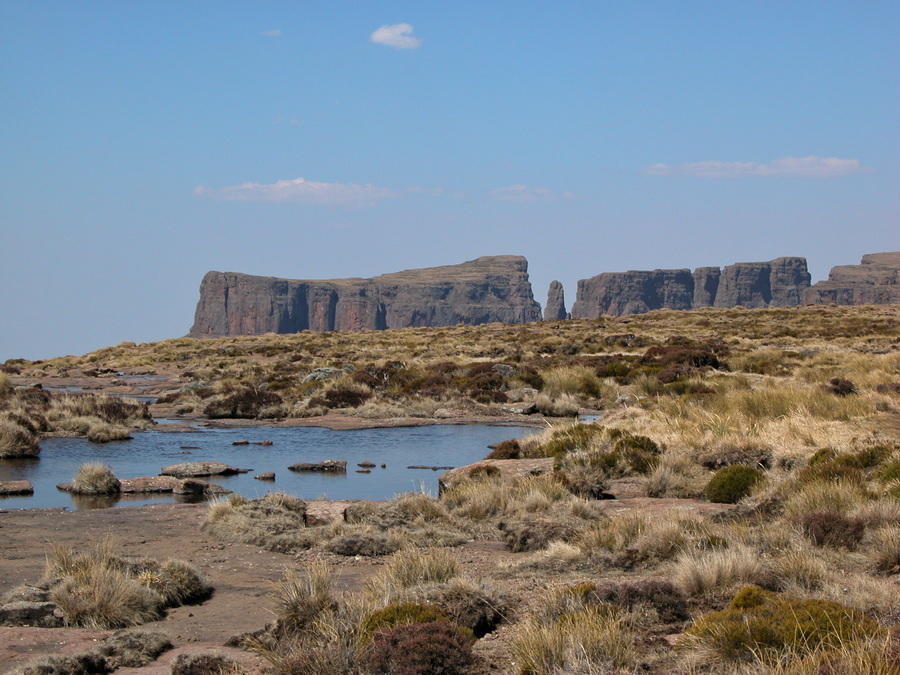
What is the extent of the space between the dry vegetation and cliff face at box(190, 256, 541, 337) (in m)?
163

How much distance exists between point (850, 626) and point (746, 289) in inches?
7359

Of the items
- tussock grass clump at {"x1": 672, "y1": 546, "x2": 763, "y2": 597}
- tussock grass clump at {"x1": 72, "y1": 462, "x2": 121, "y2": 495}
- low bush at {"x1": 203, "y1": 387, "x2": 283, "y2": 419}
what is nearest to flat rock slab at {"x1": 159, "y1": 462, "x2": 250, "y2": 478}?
tussock grass clump at {"x1": 72, "y1": 462, "x2": 121, "y2": 495}

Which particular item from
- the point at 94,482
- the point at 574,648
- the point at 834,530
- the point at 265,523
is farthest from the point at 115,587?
the point at 94,482

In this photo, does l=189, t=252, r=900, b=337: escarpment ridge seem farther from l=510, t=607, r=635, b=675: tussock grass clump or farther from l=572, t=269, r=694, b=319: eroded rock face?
l=510, t=607, r=635, b=675: tussock grass clump

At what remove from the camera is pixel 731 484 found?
1237 cm

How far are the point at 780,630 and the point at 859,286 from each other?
172m

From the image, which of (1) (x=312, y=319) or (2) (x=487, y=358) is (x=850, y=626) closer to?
(2) (x=487, y=358)

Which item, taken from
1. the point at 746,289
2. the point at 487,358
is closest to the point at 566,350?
the point at 487,358

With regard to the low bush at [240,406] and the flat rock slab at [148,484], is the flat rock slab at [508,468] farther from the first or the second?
the low bush at [240,406]

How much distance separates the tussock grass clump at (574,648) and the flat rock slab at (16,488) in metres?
12.1

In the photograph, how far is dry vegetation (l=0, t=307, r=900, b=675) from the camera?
5.42 metres

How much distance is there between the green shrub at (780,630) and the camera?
16.9 ft

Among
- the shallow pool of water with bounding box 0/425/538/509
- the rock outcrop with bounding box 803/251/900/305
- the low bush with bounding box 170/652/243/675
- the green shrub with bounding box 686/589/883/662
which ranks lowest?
the shallow pool of water with bounding box 0/425/538/509

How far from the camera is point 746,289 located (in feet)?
594
